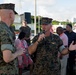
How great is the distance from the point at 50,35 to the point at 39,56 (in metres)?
0.39

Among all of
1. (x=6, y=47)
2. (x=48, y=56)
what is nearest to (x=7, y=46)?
(x=6, y=47)

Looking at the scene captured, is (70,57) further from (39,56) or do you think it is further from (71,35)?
(39,56)

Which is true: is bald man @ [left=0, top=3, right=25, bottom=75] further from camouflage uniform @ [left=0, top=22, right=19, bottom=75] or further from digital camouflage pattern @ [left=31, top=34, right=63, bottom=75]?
digital camouflage pattern @ [left=31, top=34, right=63, bottom=75]

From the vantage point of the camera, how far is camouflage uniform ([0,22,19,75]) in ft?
10.5

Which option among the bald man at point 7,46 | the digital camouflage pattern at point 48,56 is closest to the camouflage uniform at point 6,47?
the bald man at point 7,46

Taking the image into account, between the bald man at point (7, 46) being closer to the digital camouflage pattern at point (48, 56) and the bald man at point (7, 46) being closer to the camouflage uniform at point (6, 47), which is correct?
the camouflage uniform at point (6, 47)

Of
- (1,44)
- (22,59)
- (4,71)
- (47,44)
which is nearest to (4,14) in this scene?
(1,44)

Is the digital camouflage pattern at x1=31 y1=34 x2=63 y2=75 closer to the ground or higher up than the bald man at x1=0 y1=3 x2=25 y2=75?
closer to the ground

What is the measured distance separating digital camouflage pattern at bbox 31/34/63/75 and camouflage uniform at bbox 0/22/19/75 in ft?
→ 3.45

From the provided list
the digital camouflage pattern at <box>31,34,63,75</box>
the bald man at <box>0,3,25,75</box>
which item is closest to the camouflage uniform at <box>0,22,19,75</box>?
the bald man at <box>0,3,25,75</box>

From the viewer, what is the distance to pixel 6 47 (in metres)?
3.17

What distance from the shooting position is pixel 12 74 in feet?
11.0

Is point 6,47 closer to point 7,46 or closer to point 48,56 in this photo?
point 7,46

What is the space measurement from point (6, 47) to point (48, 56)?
132 cm
